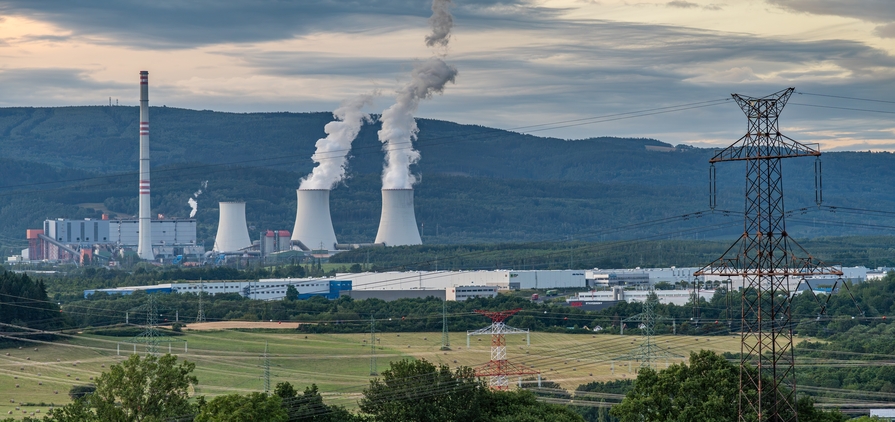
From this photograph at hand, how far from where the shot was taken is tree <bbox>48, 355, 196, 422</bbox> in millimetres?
26531

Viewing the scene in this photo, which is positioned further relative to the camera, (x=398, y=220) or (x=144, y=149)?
(x=144, y=149)

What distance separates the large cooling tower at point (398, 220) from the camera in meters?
111

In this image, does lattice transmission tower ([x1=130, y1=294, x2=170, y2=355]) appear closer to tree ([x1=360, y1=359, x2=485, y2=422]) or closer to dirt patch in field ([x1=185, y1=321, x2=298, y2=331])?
dirt patch in field ([x1=185, y1=321, x2=298, y2=331])

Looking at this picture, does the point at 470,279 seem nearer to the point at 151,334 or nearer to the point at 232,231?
the point at 232,231

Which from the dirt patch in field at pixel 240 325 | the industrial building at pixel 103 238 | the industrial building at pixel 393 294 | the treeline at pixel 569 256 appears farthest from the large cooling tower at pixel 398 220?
the dirt patch in field at pixel 240 325

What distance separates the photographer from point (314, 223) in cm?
11831

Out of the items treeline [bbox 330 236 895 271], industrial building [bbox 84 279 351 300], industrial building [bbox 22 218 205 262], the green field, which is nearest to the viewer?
the green field

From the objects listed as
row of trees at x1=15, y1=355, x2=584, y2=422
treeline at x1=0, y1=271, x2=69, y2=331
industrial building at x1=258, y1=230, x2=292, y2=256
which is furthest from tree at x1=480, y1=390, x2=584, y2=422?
industrial building at x1=258, y1=230, x2=292, y2=256

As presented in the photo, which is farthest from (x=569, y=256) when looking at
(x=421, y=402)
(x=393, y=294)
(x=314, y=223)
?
(x=421, y=402)

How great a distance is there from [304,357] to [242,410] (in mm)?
24589

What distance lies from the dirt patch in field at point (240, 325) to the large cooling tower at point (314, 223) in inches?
2036

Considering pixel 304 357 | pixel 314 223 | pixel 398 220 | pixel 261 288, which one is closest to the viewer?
pixel 304 357

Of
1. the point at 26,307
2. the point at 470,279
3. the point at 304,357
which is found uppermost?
the point at 470,279

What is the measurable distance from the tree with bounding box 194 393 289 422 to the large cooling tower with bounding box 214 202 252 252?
102839mm
